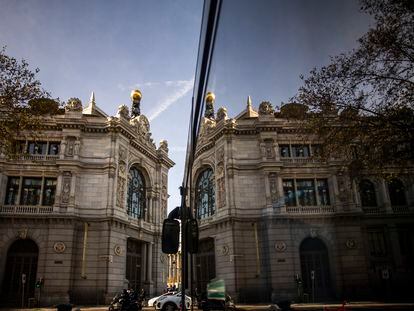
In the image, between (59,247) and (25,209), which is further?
(25,209)

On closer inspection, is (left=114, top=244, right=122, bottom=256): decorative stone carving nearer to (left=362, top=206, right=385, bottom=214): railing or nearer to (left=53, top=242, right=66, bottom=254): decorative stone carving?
(left=53, top=242, right=66, bottom=254): decorative stone carving

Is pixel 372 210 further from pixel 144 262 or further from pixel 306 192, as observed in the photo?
pixel 144 262

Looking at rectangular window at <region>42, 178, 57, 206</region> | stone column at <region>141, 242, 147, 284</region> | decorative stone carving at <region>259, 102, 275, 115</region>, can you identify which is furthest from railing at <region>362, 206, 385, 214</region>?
stone column at <region>141, 242, 147, 284</region>

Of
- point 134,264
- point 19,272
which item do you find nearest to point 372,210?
point 19,272

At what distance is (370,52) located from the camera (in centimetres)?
188

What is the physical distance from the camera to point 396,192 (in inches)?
111

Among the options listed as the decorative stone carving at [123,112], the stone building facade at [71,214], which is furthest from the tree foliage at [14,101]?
the decorative stone carving at [123,112]

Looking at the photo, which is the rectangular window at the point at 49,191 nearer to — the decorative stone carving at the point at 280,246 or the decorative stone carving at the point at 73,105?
the decorative stone carving at the point at 73,105

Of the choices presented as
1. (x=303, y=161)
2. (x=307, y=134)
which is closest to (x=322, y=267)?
(x=303, y=161)

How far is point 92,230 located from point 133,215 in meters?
7.22

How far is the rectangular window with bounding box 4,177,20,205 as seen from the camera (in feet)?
100

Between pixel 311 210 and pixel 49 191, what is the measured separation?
33.3 metres

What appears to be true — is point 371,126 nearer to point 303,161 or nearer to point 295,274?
point 303,161

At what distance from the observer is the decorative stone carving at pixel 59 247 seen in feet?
96.6
